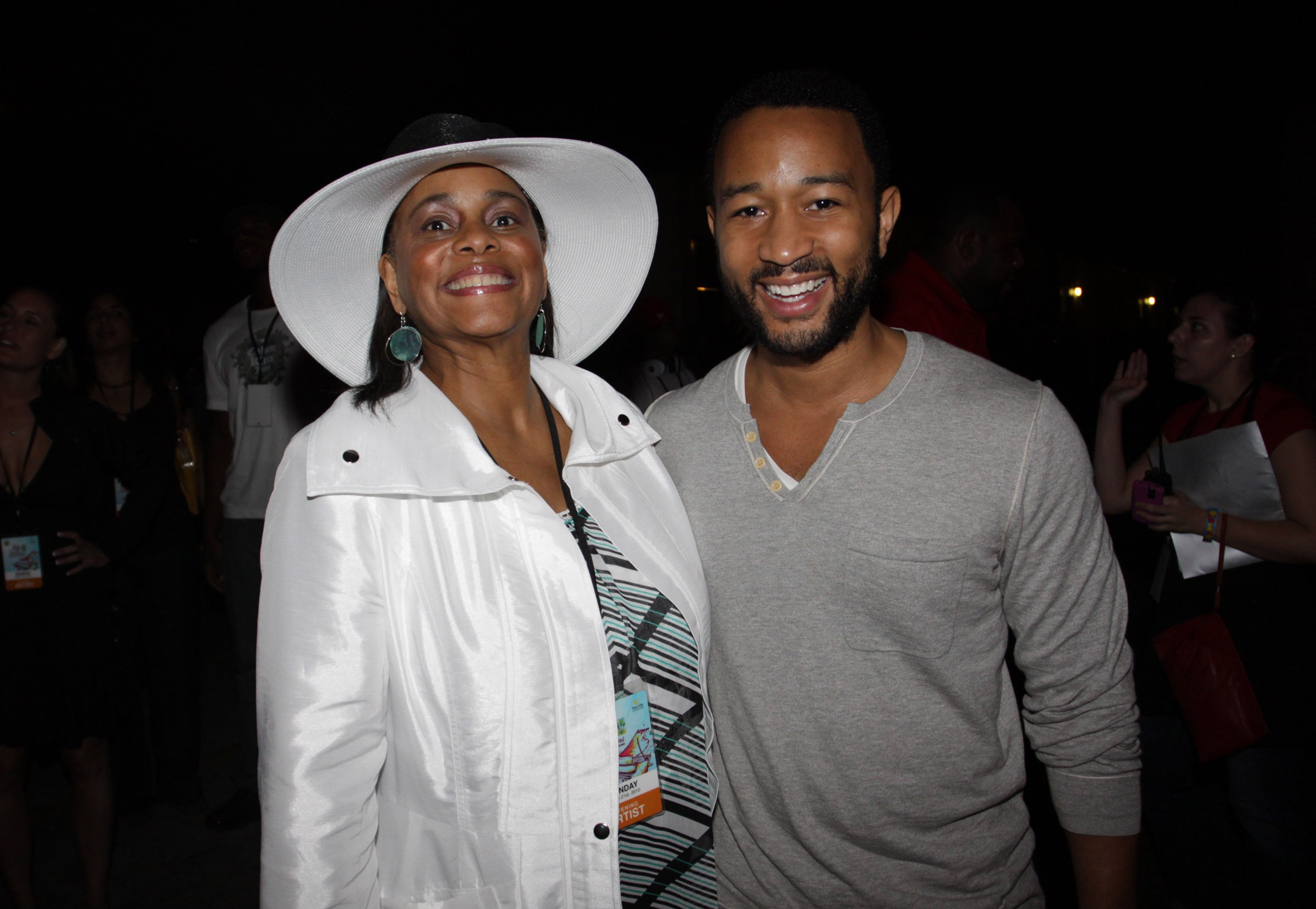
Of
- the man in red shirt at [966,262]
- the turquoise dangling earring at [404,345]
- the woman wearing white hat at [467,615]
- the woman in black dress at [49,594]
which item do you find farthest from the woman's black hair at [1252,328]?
the woman in black dress at [49,594]

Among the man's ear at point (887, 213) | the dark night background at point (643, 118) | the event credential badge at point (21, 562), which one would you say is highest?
the dark night background at point (643, 118)

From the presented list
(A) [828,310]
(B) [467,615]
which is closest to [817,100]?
(A) [828,310]

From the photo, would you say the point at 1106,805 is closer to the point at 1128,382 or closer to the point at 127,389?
the point at 1128,382

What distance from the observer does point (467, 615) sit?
1391mm

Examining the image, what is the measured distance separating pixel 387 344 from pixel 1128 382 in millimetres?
2759

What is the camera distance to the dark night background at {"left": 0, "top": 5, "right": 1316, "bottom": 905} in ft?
17.5

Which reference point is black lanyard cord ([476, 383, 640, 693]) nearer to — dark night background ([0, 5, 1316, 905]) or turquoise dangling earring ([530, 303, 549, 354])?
turquoise dangling earring ([530, 303, 549, 354])

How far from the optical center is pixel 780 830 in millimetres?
1525

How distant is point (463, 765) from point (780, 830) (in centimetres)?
61

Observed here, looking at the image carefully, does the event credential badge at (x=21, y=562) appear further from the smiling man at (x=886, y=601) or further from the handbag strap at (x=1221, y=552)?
the handbag strap at (x=1221, y=552)

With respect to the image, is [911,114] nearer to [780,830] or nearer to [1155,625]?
[1155,625]

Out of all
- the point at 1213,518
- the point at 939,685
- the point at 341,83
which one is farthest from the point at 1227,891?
the point at 341,83

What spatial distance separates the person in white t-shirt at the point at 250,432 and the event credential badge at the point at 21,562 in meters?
0.75

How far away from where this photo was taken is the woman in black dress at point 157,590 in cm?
356
